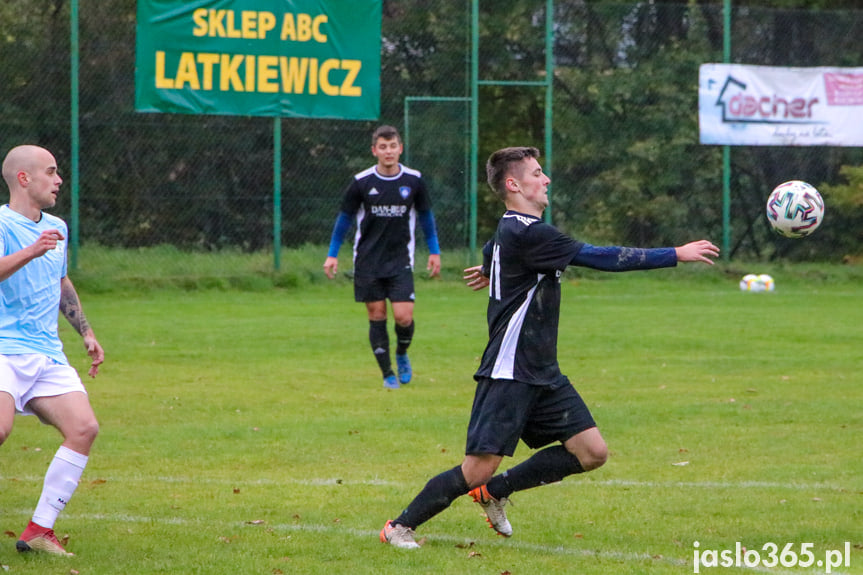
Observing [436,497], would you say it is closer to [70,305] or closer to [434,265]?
[70,305]

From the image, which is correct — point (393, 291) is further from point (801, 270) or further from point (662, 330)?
point (801, 270)

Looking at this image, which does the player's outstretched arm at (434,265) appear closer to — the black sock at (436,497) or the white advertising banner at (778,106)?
the black sock at (436,497)

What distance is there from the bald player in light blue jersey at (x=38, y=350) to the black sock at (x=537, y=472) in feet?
6.25

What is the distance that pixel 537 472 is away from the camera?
245 inches

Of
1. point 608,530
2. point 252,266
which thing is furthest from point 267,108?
point 608,530

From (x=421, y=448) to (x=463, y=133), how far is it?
12.2m

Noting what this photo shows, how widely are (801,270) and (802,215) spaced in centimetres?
1381

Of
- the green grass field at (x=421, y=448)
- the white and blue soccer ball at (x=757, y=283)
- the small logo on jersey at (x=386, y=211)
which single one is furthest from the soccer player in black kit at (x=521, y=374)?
the white and blue soccer ball at (x=757, y=283)

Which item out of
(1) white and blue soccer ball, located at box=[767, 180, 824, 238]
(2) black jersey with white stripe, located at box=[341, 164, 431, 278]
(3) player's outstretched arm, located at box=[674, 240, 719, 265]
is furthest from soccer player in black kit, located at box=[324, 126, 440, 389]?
(3) player's outstretched arm, located at box=[674, 240, 719, 265]

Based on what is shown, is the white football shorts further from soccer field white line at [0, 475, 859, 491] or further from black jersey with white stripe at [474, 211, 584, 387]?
black jersey with white stripe at [474, 211, 584, 387]

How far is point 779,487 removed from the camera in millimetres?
7398

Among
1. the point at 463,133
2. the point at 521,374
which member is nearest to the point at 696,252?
the point at 521,374

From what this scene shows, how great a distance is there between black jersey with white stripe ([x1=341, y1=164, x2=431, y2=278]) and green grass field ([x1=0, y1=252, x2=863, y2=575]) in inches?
42.7

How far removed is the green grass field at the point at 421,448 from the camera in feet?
19.9
